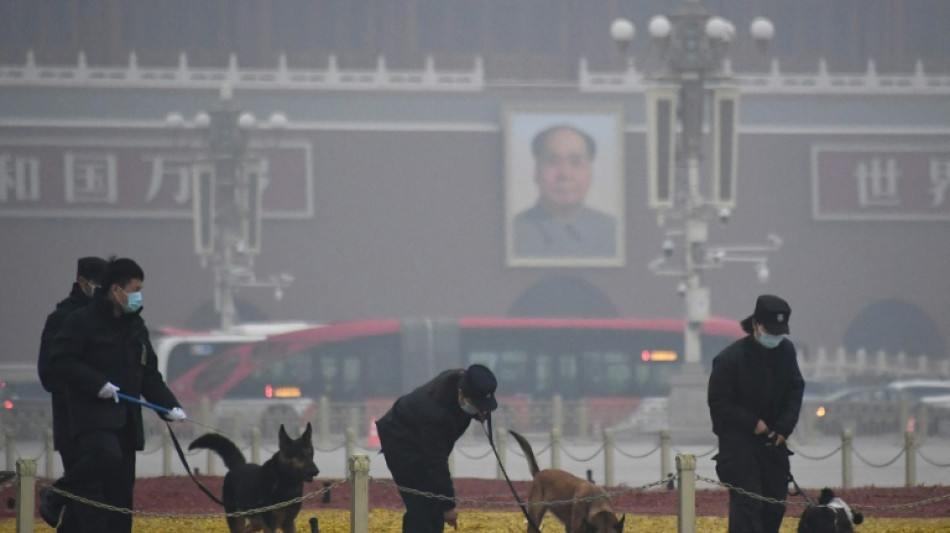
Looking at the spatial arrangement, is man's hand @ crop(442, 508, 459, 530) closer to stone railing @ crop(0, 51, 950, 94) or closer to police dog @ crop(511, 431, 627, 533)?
police dog @ crop(511, 431, 627, 533)

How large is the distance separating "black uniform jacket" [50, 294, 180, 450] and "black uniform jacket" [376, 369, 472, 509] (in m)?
1.07

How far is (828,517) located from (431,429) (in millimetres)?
1866

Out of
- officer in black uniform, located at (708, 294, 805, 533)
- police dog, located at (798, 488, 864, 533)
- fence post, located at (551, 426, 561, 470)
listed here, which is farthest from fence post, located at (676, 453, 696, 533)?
fence post, located at (551, 426, 561, 470)

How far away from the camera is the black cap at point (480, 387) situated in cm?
772

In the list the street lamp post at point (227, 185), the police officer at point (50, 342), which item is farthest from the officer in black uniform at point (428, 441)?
the street lamp post at point (227, 185)

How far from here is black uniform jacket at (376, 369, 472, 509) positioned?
801cm

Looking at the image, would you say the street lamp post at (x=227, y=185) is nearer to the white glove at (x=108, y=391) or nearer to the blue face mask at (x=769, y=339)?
the white glove at (x=108, y=391)

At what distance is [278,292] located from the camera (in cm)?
4106

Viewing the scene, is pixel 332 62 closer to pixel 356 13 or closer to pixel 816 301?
pixel 356 13

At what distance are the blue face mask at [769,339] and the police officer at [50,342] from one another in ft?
10.2

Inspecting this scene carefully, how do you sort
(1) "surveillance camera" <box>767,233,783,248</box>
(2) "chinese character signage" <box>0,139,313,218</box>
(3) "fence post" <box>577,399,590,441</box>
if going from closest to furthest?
(3) "fence post" <box>577,399,590,441</box> < (1) "surveillance camera" <box>767,233,783,248</box> < (2) "chinese character signage" <box>0,139,313,218</box>

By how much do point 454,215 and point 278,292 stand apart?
5320 millimetres

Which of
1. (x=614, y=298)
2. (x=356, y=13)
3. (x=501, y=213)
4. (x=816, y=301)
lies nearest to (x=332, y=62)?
(x=356, y=13)

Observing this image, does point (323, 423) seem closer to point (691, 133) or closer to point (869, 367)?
point (691, 133)
